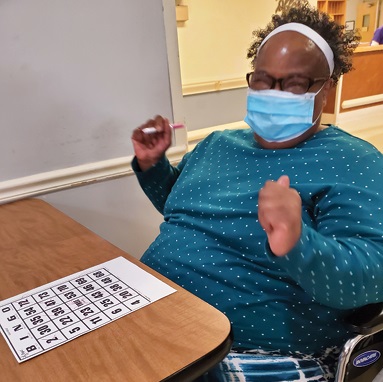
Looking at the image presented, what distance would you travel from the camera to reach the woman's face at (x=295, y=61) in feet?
3.21

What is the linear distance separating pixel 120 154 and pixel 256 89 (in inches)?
22.5

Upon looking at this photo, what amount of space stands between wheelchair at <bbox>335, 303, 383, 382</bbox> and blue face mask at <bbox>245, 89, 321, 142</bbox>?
0.44 m

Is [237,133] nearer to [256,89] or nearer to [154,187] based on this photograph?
[256,89]

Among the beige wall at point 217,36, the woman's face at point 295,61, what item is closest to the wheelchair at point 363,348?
the woman's face at point 295,61

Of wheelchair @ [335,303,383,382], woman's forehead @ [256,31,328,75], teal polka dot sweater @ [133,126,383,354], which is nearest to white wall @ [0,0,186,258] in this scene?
teal polka dot sweater @ [133,126,383,354]

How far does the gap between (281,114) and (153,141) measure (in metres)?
0.38

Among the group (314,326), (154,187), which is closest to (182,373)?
(314,326)

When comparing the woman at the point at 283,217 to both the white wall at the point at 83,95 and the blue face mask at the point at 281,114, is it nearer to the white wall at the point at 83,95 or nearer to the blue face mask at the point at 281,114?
the blue face mask at the point at 281,114

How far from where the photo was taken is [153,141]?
1192 millimetres

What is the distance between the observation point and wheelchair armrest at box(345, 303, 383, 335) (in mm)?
765

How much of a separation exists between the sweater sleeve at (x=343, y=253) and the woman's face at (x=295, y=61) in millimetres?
260

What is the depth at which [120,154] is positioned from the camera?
1.44 m

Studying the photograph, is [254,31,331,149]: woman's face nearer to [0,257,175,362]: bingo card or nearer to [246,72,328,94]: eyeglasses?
[246,72,328,94]: eyeglasses

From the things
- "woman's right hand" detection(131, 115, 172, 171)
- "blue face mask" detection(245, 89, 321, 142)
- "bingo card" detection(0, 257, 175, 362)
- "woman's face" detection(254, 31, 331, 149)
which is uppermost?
"woman's face" detection(254, 31, 331, 149)
